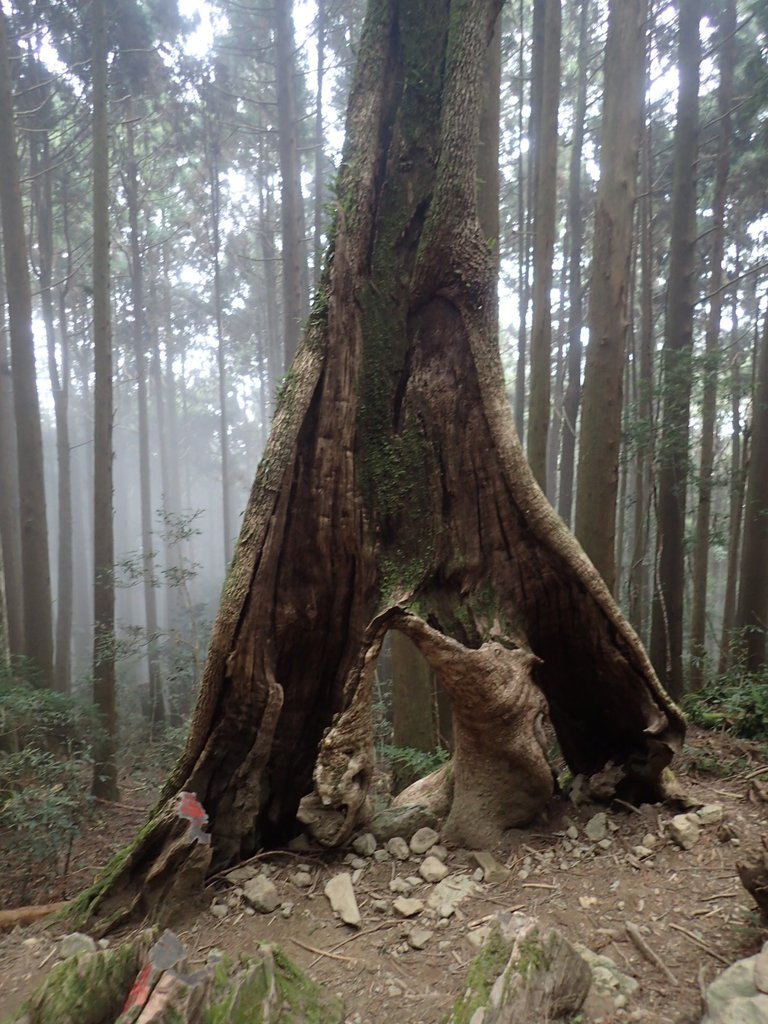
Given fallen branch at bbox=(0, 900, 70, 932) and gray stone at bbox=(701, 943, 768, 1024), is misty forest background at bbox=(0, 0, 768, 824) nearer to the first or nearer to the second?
fallen branch at bbox=(0, 900, 70, 932)

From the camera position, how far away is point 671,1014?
228cm

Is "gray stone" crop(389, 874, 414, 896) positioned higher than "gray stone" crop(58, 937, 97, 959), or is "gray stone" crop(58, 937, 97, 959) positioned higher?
"gray stone" crop(389, 874, 414, 896)

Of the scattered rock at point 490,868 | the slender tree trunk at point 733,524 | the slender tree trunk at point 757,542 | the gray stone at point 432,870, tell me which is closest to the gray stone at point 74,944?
the gray stone at point 432,870

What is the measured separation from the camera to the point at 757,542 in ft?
27.7

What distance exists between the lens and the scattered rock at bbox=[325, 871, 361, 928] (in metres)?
3.15

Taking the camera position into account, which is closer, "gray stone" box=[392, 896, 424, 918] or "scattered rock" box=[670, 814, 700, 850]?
"gray stone" box=[392, 896, 424, 918]

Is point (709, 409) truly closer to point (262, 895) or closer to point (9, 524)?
point (262, 895)

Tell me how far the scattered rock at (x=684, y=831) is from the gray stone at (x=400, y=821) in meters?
1.36

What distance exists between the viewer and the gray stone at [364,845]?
12.1 feet

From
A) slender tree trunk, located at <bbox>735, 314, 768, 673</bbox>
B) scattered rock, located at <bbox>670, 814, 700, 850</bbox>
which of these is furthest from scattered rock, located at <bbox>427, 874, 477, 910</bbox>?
slender tree trunk, located at <bbox>735, 314, 768, 673</bbox>

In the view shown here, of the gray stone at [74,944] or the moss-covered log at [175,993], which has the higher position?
the moss-covered log at [175,993]

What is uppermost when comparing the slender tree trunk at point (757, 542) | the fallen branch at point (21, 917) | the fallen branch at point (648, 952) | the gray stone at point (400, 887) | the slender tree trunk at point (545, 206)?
the slender tree trunk at point (545, 206)

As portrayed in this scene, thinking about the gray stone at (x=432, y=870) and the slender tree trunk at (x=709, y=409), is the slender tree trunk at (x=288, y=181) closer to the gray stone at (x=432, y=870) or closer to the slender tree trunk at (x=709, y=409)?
the slender tree trunk at (x=709, y=409)

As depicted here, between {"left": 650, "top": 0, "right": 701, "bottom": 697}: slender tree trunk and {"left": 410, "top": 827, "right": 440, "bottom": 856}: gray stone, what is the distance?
5.62 meters
